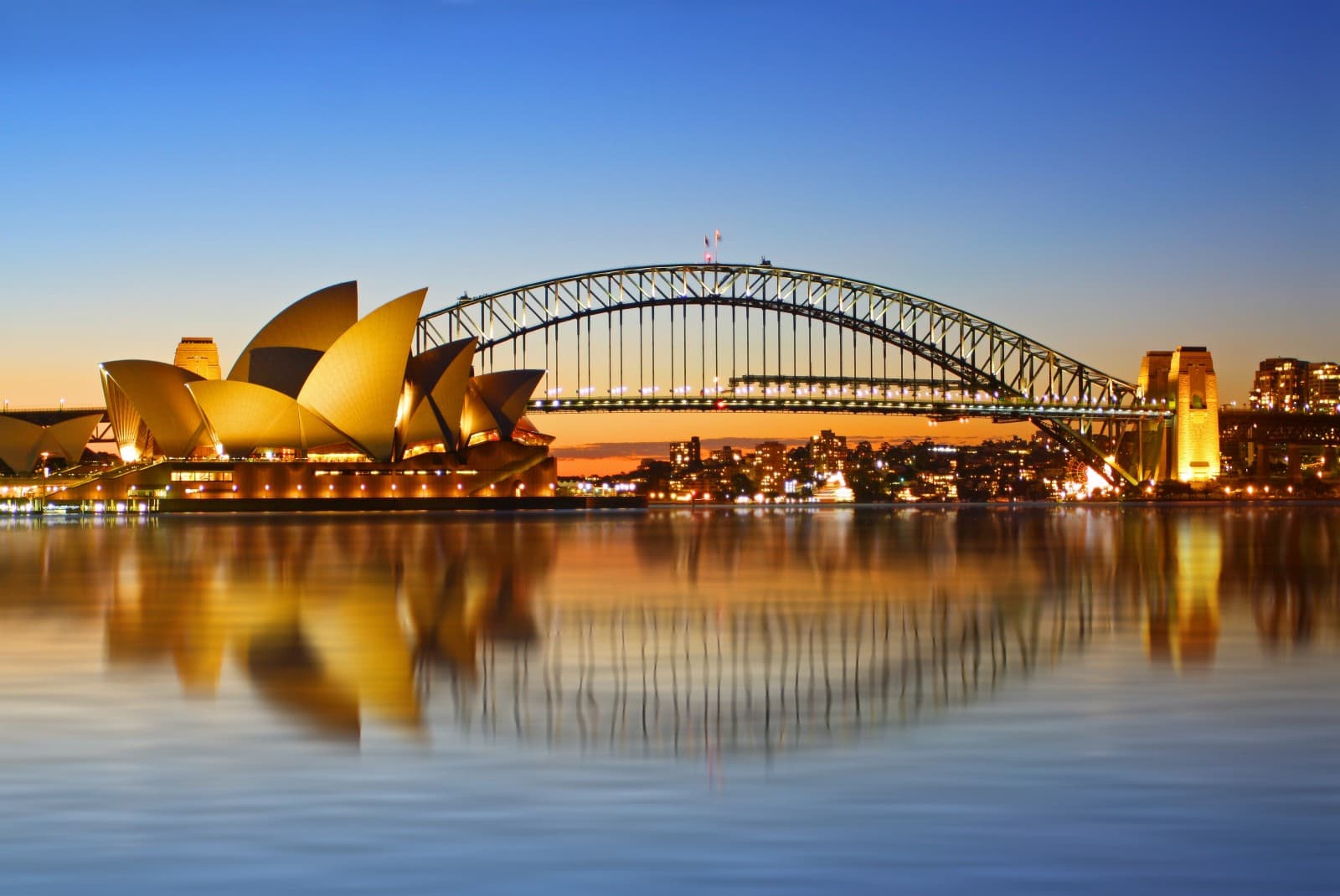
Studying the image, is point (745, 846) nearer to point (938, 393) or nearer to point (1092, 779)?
point (1092, 779)

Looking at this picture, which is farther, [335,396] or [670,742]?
[335,396]

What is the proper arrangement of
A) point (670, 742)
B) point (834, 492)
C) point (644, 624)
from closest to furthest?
point (670, 742)
point (644, 624)
point (834, 492)

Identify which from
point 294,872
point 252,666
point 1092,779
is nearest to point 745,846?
point 294,872

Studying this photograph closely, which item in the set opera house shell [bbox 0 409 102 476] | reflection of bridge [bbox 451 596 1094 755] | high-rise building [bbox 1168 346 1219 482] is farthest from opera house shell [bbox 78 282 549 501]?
reflection of bridge [bbox 451 596 1094 755]

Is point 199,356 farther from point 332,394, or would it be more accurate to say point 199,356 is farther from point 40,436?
point 332,394

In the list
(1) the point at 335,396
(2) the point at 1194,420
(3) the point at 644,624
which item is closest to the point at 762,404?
(1) the point at 335,396

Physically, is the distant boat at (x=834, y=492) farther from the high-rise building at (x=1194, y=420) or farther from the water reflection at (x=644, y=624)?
the water reflection at (x=644, y=624)
